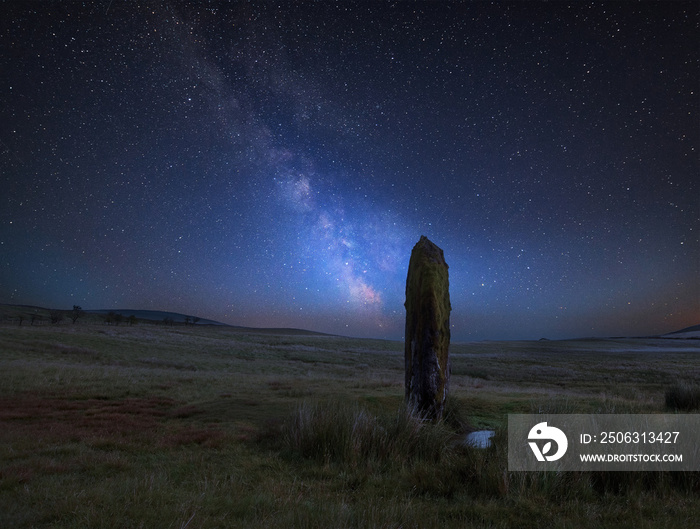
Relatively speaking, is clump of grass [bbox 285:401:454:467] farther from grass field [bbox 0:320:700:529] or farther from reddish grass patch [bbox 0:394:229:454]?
reddish grass patch [bbox 0:394:229:454]

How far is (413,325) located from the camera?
11.1 m

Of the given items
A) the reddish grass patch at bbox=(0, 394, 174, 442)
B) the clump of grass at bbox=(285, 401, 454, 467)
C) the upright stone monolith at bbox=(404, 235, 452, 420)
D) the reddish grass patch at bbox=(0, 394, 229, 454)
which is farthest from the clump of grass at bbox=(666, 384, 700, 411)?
the reddish grass patch at bbox=(0, 394, 174, 442)

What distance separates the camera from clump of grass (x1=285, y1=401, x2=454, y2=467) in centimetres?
672

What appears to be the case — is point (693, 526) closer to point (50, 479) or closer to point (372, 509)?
point (372, 509)

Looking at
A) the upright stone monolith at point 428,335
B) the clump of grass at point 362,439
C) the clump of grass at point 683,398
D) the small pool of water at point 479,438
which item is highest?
the upright stone monolith at point 428,335

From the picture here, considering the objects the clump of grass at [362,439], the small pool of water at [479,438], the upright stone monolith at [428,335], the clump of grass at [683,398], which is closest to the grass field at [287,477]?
the clump of grass at [362,439]

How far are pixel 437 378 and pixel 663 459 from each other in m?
5.07

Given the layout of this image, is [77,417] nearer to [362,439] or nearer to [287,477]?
[287,477]

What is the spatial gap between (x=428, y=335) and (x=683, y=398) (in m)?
8.47

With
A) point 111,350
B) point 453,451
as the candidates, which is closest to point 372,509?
point 453,451

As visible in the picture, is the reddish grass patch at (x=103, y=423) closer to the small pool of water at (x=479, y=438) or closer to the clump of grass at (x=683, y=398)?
the small pool of water at (x=479, y=438)

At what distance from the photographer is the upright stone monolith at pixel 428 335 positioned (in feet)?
33.2

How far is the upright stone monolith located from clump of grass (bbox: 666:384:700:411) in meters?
7.14

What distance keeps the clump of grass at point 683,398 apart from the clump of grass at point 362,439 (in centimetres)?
884
